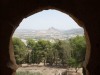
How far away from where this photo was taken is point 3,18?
13.8 feet

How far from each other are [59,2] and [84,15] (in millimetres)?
519

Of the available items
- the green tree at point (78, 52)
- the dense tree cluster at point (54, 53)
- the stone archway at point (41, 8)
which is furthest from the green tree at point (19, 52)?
the stone archway at point (41, 8)

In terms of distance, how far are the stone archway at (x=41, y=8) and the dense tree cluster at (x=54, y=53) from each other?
103 ft

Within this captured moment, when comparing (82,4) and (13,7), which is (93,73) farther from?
(13,7)

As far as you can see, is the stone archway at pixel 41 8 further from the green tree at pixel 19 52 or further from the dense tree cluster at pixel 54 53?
the green tree at pixel 19 52

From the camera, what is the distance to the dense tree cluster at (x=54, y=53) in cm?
3701

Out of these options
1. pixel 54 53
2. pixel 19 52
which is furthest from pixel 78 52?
pixel 19 52

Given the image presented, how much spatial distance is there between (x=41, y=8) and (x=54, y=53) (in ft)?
121

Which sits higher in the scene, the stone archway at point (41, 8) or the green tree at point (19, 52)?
the green tree at point (19, 52)

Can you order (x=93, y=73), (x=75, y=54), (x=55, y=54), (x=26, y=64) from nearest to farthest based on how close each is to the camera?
(x=93, y=73) → (x=75, y=54) → (x=55, y=54) → (x=26, y=64)

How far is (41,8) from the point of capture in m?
4.29

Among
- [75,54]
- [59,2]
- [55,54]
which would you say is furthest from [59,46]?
[59,2]

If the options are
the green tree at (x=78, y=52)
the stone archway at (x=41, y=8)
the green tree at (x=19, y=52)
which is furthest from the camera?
the green tree at (x=19, y=52)

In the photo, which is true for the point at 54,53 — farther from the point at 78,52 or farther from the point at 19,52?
the point at 78,52
